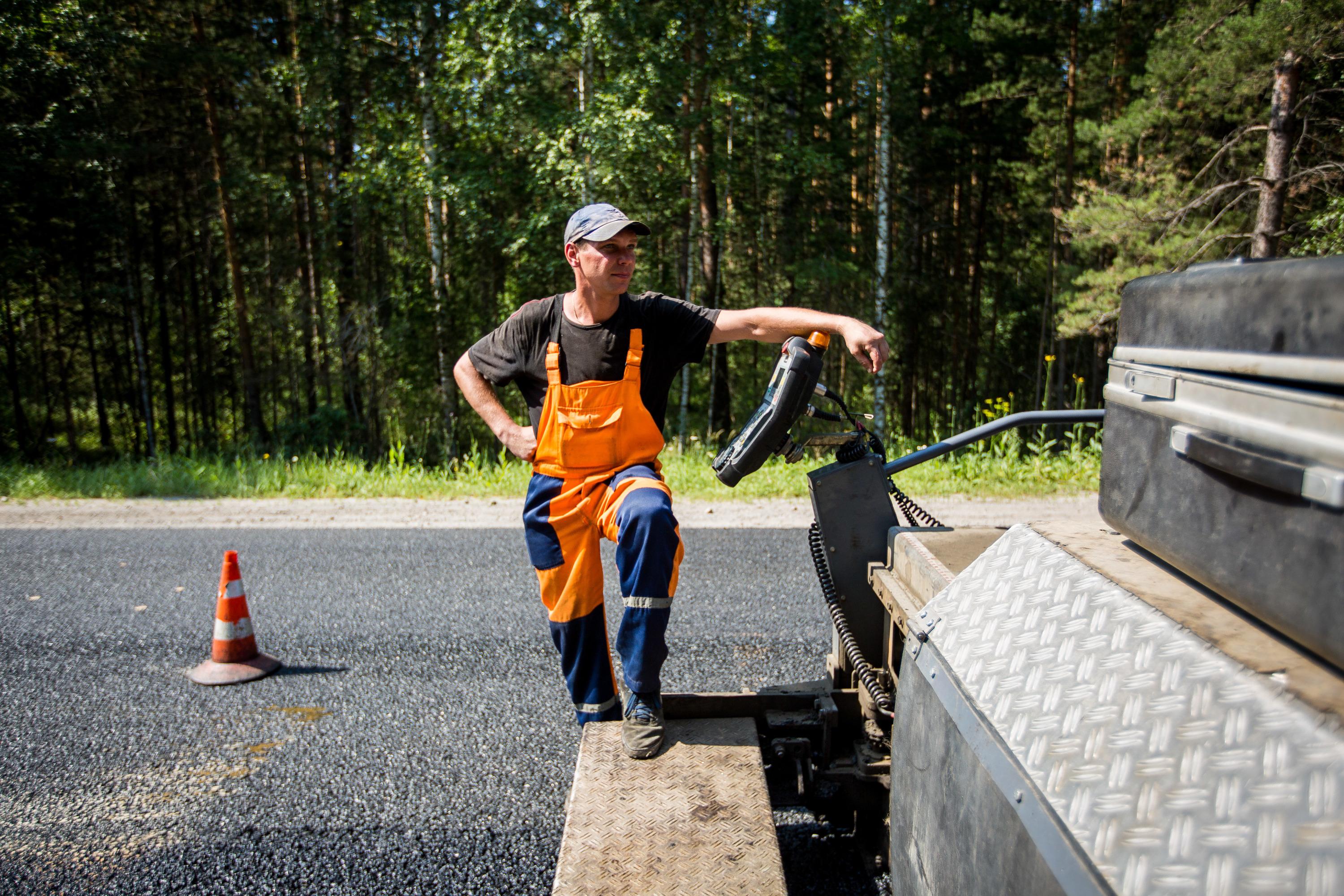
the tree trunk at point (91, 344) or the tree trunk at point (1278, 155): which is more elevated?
the tree trunk at point (1278, 155)

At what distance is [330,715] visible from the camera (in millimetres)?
4000

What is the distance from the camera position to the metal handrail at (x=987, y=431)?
2934 millimetres

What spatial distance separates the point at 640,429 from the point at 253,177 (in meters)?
20.6

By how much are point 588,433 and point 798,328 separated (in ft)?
2.73

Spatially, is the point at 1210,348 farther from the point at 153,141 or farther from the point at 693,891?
the point at 153,141

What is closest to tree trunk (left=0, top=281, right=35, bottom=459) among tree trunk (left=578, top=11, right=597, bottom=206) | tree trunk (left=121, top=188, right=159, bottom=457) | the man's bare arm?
tree trunk (left=121, top=188, right=159, bottom=457)

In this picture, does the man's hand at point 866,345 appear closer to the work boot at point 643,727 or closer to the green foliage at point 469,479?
the work boot at point 643,727

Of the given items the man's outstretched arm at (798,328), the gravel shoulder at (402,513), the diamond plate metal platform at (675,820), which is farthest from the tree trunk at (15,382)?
the diamond plate metal platform at (675,820)

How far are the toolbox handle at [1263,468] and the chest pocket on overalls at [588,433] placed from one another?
211cm

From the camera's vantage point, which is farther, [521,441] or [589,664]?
[521,441]

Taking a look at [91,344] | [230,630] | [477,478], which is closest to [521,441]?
[230,630]

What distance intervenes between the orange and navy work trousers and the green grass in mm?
5357

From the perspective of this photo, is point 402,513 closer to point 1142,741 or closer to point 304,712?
point 304,712

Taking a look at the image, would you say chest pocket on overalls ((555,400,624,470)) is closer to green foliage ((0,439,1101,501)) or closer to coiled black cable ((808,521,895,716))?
coiled black cable ((808,521,895,716))
